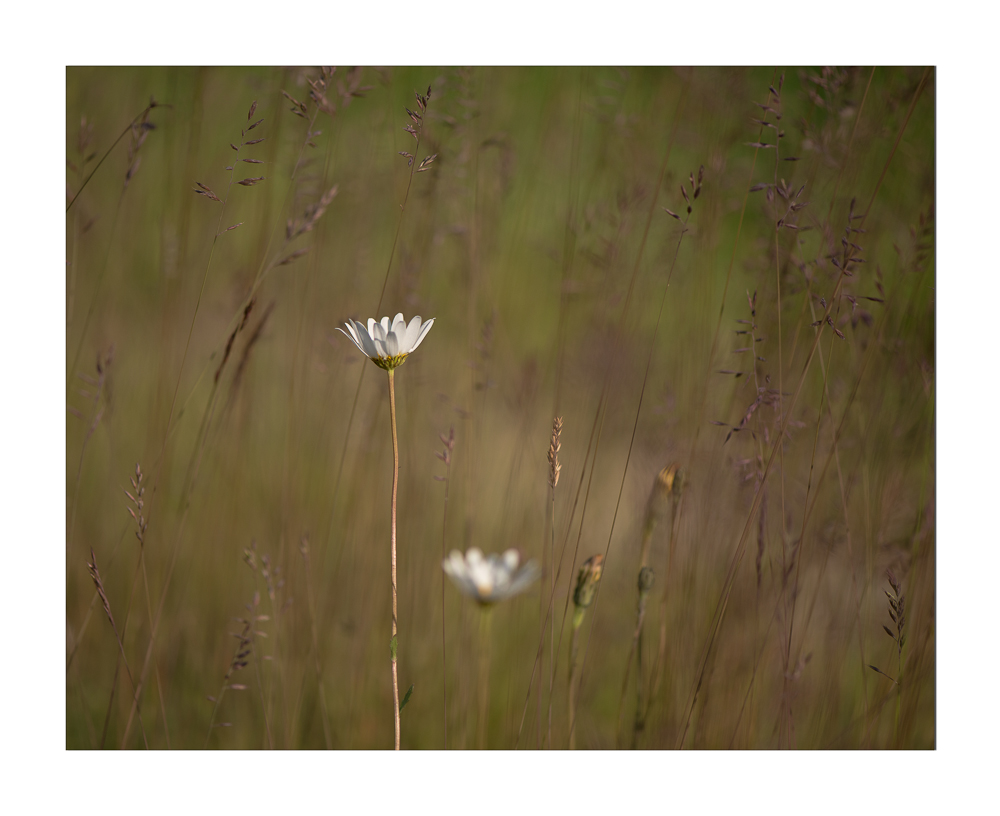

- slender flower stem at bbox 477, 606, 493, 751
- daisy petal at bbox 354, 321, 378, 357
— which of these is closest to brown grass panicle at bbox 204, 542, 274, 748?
slender flower stem at bbox 477, 606, 493, 751

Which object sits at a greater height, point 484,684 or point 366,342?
point 366,342

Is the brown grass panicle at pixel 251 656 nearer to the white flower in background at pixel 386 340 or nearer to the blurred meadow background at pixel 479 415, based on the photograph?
the blurred meadow background at pixel 479 415

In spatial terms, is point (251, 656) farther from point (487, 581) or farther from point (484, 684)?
point (487, 581)

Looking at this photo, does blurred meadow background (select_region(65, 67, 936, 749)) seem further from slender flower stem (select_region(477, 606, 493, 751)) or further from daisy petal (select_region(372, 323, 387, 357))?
daisy petal (select_region(372, 323, 387, 357))

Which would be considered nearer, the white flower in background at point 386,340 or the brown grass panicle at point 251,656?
the white flower in background at point 386,340

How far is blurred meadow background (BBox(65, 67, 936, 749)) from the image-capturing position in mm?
1035

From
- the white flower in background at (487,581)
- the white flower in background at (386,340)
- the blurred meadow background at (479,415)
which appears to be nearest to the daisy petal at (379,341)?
the white flower in background at (386,340)

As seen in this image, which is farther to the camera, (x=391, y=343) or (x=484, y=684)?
(x=484, y=684)

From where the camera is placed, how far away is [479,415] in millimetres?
1284

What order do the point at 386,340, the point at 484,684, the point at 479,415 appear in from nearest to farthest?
the point at 386,340
the point at 484,684
the point at 479,415

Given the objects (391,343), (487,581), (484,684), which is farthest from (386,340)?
(484,684)

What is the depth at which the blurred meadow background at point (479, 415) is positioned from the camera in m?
1.04
